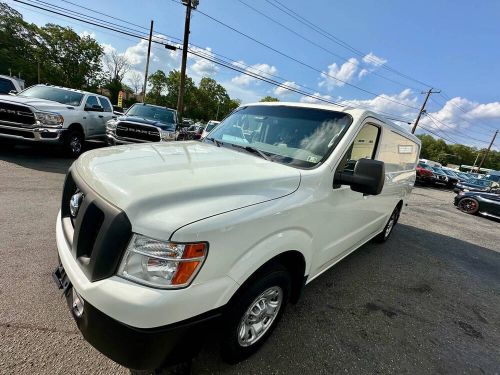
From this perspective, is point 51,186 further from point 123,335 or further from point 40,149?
point 123,335

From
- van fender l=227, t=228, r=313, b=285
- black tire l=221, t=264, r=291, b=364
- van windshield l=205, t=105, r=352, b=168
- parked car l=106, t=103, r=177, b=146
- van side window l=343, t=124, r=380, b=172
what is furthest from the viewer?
parked car l=106, t=103, r=177, b=146

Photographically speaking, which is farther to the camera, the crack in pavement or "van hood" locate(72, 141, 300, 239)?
the crack in pavement

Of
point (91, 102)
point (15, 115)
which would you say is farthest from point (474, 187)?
point (15, 115)

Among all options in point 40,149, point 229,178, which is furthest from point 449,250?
point 40,149

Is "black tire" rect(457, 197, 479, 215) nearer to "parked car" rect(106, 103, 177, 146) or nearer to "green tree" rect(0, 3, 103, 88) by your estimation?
"parked car" rect(106, 103, 177, 146)

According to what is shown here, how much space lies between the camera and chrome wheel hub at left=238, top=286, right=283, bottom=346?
201cm

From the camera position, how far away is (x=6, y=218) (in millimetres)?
3814

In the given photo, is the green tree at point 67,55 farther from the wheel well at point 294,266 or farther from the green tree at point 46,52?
the wheel well at point 294,266

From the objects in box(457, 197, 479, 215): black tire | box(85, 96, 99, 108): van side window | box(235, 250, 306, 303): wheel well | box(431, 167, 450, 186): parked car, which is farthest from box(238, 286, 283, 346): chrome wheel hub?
box(431, 167, 450, 186): parked car

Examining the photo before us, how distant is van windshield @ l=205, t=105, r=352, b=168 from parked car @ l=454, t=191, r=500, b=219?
11.7 metres

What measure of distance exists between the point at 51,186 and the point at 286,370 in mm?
5536

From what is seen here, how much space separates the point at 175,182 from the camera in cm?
167

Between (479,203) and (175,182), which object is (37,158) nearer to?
(175,182)

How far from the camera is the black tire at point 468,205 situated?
11.2 metres
